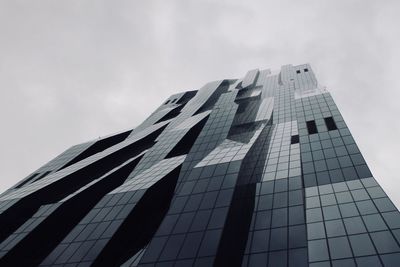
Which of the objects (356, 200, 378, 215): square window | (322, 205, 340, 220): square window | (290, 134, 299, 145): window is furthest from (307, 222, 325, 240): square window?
(290, 134, 299, 145): window

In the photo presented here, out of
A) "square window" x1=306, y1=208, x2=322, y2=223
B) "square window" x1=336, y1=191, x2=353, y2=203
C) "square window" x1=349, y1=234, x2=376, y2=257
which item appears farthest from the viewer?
"square window" x1=336, y1=191, x2=353, y2=203

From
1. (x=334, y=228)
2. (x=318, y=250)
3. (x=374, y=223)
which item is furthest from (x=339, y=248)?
(x=374, y=223)

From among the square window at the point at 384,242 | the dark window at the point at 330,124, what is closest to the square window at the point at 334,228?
the square window at the point at 384,242

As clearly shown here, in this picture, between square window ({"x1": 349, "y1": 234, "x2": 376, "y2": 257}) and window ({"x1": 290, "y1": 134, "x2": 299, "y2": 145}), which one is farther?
window ({"x1": 290, "y1": 134, "x2": 299, "y2": 145})

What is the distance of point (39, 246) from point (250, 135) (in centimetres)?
3386

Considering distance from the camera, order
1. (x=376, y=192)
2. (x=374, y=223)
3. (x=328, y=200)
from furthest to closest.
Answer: (x=328, y=200) → (x=376, y=192) → (x=374, y=223)

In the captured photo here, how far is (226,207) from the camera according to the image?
35.8 m

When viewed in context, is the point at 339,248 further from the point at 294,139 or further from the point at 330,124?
the point at 330,124

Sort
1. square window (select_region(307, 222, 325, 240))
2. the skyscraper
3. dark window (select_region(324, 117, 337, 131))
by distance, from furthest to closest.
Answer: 1. dark window (select_region(324, 117, 337, 131))
2. square window (select_region(307, 222, 325, 240))
3. the skyscraper

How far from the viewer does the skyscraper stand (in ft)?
104

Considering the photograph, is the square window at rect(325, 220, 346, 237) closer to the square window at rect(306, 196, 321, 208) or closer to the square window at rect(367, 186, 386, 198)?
the square window at rect(306, 196, 321, 208)

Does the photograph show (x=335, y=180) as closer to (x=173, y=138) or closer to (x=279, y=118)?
(x=279, y=118)

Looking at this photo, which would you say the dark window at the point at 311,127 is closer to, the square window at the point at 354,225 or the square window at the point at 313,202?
the square window at the point at 313,202

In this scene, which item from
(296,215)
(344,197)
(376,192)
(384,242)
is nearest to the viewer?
(384,242)
